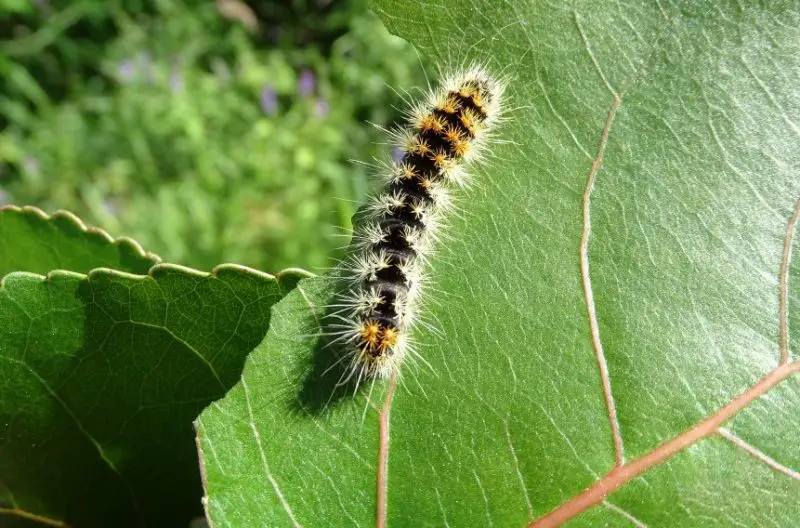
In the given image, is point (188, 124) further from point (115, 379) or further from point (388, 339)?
point (115, 379)

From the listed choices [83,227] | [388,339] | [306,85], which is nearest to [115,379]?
[83,227]

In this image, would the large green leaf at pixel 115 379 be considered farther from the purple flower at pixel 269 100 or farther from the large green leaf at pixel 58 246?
the purple flower at pixel 269 100

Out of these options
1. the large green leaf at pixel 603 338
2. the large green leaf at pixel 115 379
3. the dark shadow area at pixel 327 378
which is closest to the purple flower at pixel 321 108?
the dark shadow area at pixel 327 378

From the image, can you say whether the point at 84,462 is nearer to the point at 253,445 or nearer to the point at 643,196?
the point at 253,445

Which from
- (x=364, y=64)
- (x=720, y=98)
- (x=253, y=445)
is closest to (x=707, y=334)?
(x=720, y=98)

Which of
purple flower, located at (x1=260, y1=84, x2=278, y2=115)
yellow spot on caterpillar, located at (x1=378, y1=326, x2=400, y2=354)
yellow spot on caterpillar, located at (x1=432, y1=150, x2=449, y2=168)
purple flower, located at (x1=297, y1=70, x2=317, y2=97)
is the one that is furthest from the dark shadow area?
purple flower, located at (x1=297, y1=70, x2=317, y2=97)
